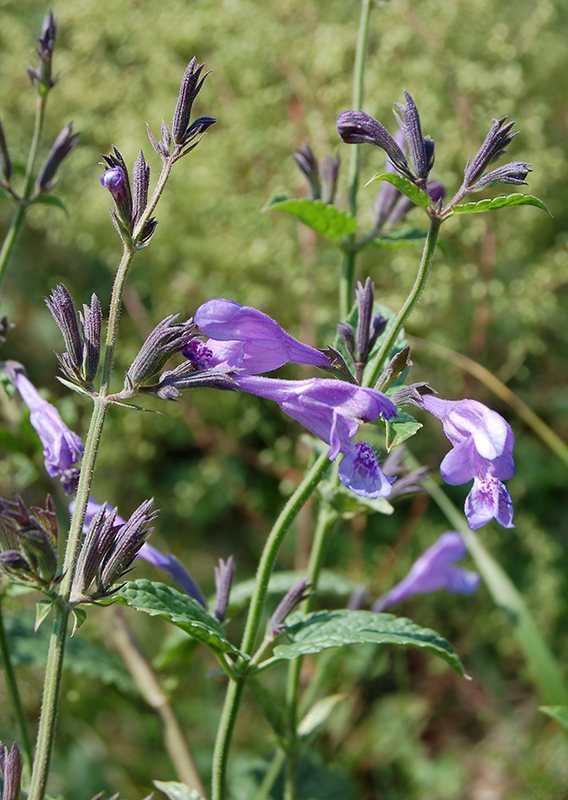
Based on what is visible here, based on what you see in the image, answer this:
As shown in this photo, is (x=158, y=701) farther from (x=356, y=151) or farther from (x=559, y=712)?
(x=356, y=151)

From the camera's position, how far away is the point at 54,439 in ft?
2.55

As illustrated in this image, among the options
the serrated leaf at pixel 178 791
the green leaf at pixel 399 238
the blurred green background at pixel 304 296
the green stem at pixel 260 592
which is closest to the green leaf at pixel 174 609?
the green stem at pixel 260 592

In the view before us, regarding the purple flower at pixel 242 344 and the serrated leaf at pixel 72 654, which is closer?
the purple flower at pixel 242 344

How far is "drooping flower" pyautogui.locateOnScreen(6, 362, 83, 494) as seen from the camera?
2.47 feet

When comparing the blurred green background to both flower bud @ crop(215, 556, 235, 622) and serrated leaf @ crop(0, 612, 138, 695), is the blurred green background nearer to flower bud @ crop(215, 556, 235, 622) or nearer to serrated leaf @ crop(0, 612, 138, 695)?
serrated leaf @ crop(0, 612, 138, 695)

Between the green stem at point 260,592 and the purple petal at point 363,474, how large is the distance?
4cm

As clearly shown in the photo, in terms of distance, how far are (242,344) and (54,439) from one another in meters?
0.27

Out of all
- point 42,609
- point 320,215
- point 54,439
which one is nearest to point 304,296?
point 320,215

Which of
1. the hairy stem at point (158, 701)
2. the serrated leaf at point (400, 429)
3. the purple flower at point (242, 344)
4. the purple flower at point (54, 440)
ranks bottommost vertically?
the hairy stem at point (158, 701)

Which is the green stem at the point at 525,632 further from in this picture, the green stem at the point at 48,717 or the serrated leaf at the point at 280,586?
the green stem at the point at 48,717

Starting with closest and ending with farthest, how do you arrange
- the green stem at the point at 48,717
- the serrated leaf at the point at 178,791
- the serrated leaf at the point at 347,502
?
1. the green stem at the point at 48,717
2. the serrated leaf at the point at 178,791
3. the serrated leaf at the point at 347,502

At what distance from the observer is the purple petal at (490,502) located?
0.57 metres

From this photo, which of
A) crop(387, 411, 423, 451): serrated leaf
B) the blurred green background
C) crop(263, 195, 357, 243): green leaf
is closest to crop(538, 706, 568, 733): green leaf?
crop(387, 411, 423, 451): serrated leaf

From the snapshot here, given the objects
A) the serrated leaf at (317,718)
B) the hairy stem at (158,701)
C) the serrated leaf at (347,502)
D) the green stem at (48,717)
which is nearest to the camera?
the green stem at (48,717)
